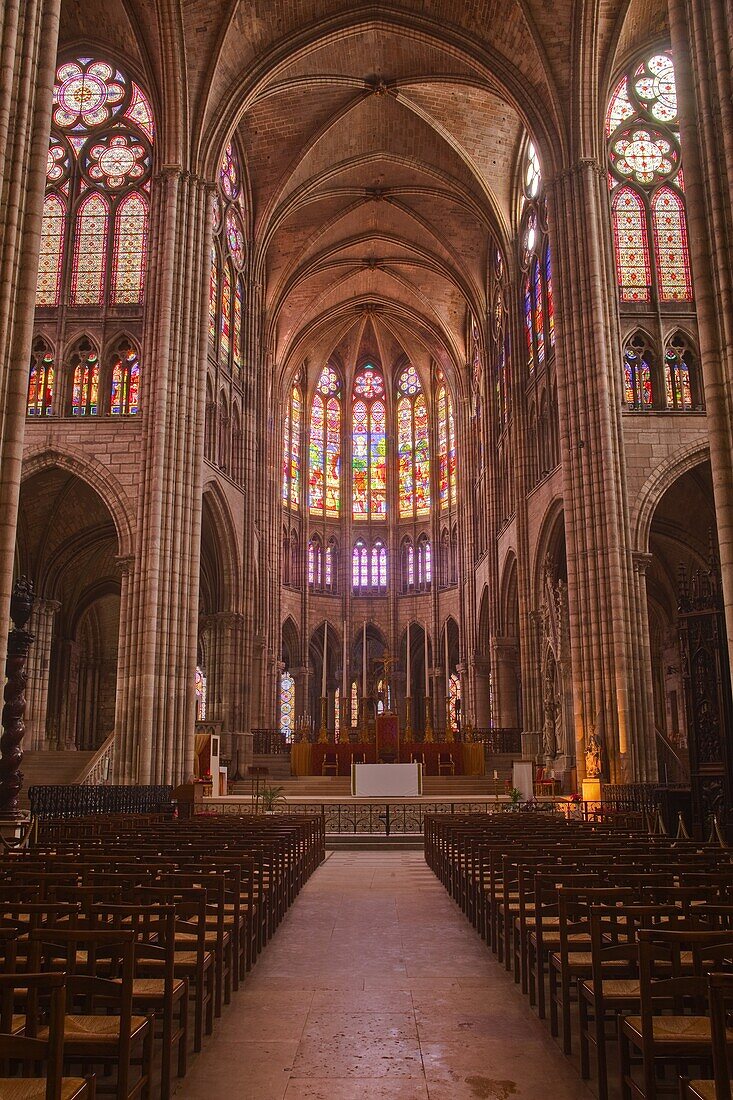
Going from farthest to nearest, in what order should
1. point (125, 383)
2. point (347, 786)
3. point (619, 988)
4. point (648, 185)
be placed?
1. point (347, 786)
2. point (648, 185)
3. point (125, 383)
4. point (619, 988)

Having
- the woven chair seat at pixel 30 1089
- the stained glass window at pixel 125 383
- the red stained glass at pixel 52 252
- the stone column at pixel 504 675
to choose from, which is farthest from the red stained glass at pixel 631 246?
the woven chair seat at pixel 30 1089

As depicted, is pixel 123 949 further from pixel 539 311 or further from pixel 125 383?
pixel 539 311

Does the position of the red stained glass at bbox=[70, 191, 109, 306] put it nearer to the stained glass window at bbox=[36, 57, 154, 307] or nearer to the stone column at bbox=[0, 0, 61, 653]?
the stained glass window at bbox=[36, 57, 154, 307]

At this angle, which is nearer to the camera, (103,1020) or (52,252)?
(103,1020)

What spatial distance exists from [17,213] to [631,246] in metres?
20.1

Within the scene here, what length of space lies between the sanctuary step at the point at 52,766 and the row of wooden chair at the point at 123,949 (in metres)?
17.3

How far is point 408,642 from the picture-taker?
4891cm

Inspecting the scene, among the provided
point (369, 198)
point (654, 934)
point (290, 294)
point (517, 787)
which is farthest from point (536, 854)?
point (290, 294)

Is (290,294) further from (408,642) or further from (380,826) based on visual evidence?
(380,826)

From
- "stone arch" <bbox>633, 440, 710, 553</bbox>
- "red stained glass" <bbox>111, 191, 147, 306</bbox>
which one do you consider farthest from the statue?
"red stained glass" <bbox>111, 191, 147, 306</bbox>

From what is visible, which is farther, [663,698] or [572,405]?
[663,698]

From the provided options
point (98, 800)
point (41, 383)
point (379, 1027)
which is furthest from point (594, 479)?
point (379, 1027)

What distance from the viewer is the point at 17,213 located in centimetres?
1194

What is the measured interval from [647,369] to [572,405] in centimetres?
328
